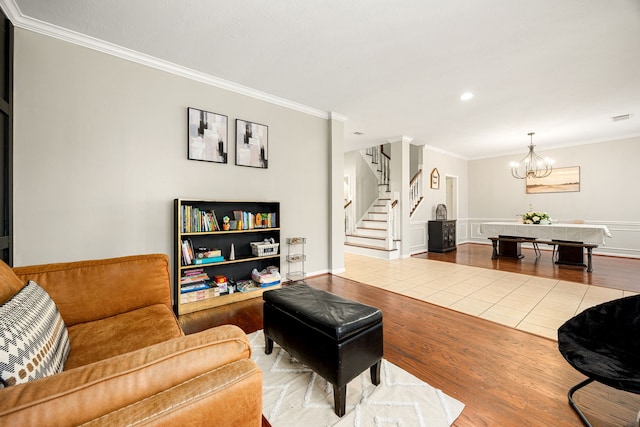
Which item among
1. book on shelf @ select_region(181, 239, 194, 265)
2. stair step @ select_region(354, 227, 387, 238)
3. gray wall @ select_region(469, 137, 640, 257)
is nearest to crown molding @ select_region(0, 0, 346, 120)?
book on shelf @ select_region(181, 239, 194, 265)

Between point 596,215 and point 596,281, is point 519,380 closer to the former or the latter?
point 596,281

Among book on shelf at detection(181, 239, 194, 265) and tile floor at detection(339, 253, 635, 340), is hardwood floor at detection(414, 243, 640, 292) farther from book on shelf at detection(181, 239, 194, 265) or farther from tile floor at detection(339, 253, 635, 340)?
book on shelf at detection(181, 239, 194, 265)

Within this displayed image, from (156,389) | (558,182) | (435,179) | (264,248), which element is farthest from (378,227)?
(156,389)

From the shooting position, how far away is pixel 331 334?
144cm

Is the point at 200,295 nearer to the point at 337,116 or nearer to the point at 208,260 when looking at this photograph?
the point at 208,260

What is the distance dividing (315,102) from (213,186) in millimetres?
1952

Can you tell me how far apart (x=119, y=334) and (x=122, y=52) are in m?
2.72

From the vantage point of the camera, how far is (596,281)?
398cm

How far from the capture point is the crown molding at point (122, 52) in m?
2.20

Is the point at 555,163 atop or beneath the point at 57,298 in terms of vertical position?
atop

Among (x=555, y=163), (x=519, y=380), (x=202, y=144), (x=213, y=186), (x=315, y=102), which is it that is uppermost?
(x=315, y=102)

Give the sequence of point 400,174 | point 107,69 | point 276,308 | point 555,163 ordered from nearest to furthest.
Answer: point 276,308 < point 107,69 < point 400,174 < point 555,163

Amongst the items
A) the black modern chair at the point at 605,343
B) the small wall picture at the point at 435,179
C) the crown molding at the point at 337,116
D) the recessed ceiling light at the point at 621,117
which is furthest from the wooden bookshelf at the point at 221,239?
the recessed ceiling light at the point at 621,117

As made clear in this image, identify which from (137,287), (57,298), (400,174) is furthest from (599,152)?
(57,298)
